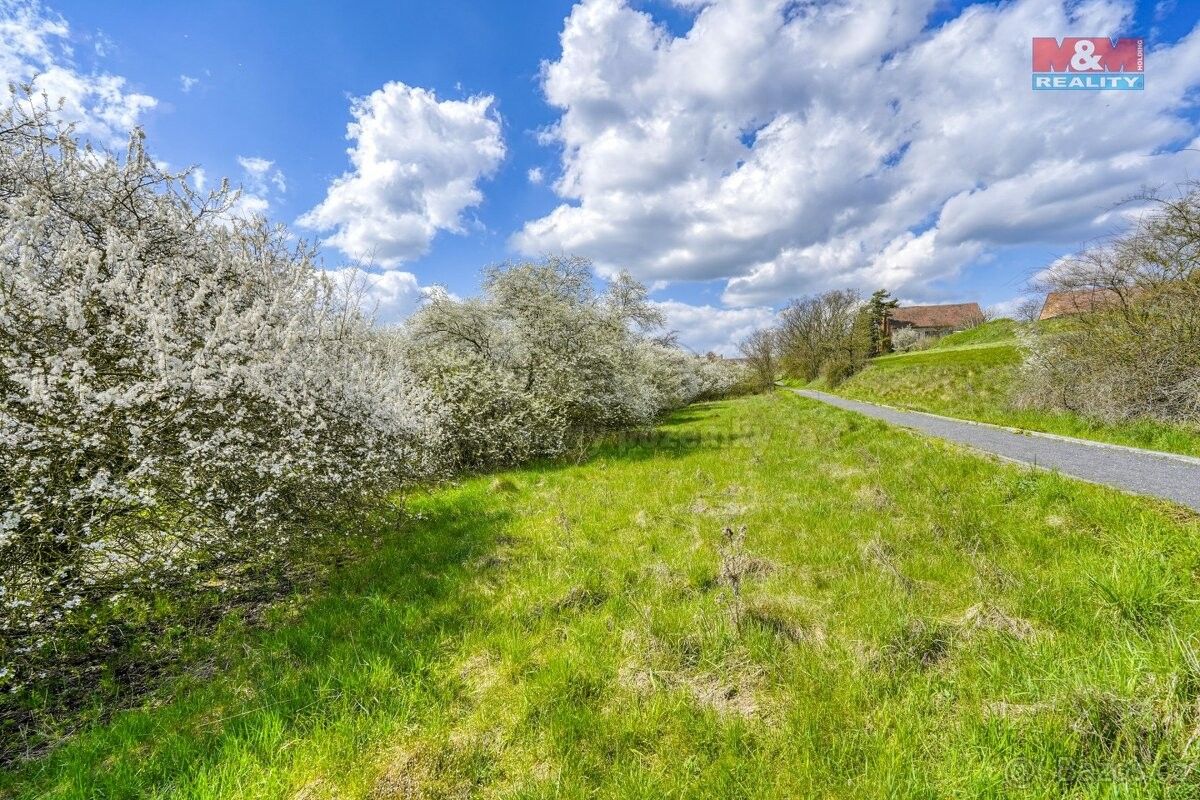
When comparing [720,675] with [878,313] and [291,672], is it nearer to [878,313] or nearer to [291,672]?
[291,672]

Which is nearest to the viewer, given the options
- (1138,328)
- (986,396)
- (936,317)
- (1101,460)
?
(1101,460)

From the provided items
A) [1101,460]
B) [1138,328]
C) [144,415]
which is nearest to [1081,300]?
[1138,328]

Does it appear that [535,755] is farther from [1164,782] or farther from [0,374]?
[0,374]

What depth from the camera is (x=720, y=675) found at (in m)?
3.35

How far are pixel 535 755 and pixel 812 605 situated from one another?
2.67m

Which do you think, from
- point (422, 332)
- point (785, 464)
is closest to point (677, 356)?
point (422, 332)

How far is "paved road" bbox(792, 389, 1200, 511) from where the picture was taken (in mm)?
6340

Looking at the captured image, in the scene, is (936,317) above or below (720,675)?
above

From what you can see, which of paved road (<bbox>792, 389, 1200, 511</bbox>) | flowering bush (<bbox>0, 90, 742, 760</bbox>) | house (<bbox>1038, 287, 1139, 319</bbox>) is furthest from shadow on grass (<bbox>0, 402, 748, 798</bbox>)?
house (<bbox>1038, 287, 1139, 319</bbox>)

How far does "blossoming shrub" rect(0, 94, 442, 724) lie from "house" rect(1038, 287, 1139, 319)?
1740cm

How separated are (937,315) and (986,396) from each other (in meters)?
78.6

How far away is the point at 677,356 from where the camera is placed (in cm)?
3959

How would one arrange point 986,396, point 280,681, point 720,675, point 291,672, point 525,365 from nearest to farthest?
point 720,675 → point 280,681 → point 291,672 → point 525,365 → point 986,396

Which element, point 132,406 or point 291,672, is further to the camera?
point 132,406
